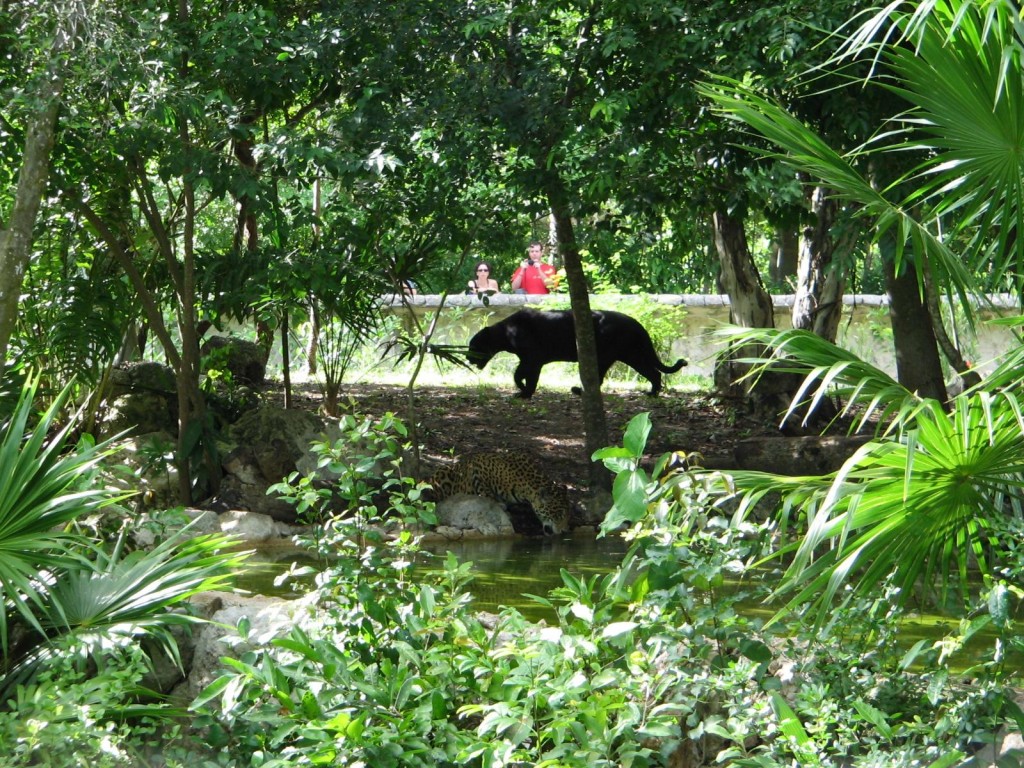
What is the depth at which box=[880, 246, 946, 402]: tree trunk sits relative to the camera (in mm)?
9664

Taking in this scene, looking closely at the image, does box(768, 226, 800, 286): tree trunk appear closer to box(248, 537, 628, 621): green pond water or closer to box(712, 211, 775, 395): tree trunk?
box(712, 211, 775, 395): tree trunk

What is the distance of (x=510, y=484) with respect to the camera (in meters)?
10.2

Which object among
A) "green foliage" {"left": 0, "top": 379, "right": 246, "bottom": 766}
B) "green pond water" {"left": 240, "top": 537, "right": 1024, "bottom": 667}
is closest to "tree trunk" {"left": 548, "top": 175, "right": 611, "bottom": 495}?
"green pond water" {"left": 240, "top": 537, "right": 1024, "bottom": 667}

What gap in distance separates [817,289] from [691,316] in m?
3.82

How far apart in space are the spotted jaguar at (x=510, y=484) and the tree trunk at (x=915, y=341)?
2.84 meters

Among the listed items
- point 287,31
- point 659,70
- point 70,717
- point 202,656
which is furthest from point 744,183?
point 70,717

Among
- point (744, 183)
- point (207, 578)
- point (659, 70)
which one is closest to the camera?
point (207, 578)

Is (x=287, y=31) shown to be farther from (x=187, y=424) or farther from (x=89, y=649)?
(x=89, y=649)

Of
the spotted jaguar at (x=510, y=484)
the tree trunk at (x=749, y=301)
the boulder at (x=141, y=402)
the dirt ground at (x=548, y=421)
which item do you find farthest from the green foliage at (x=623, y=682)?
the tree trunk at (x=749, y=301)

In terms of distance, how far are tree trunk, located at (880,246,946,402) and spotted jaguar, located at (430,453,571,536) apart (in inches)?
112

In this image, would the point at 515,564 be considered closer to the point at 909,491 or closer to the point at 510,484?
the point at 510,484

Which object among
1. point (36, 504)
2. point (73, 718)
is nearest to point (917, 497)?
point (73, 718)

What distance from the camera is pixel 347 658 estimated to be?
167 inches

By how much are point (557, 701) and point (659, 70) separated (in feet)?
16.4
